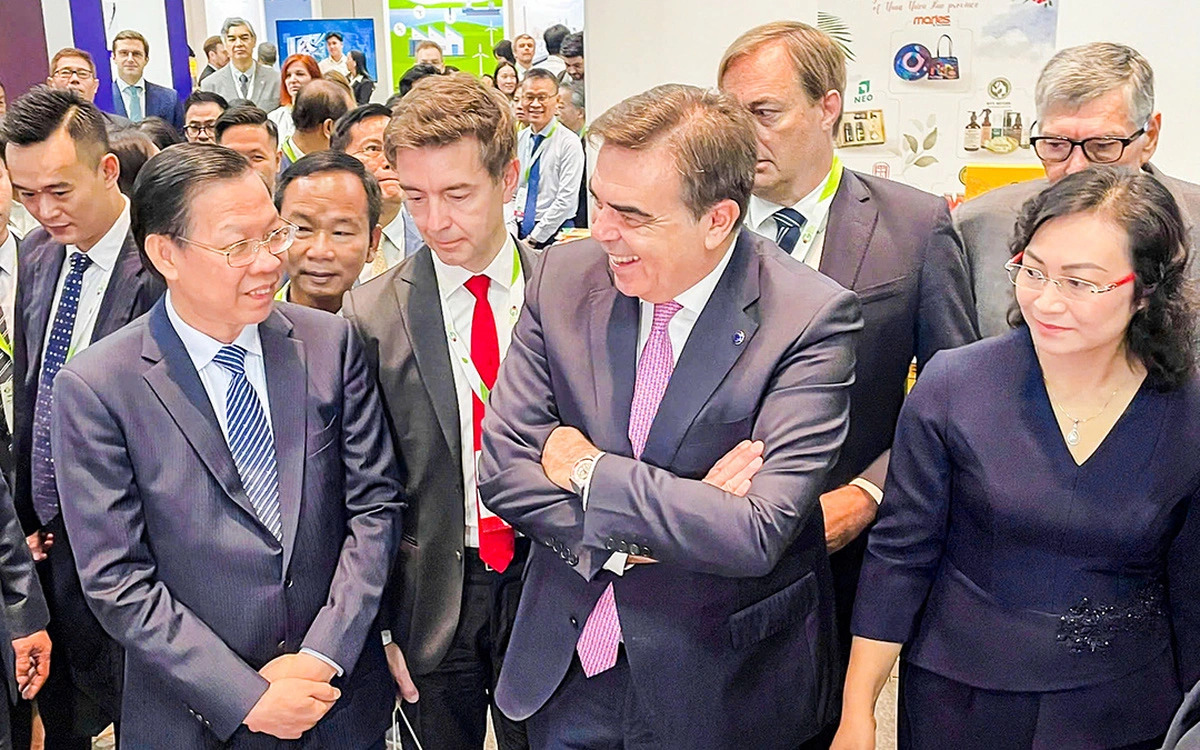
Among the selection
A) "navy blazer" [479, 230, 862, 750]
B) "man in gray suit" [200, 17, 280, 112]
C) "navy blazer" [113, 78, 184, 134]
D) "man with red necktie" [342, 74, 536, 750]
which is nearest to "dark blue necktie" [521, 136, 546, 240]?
"navy blazer" [113, 78, 184, 134]

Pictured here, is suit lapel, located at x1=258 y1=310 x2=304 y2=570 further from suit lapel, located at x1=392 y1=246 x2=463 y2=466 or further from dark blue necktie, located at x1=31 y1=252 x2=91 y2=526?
dark blue necktie, located at x1=31 y1=252 x2=91 y2=526

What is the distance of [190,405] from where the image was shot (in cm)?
196

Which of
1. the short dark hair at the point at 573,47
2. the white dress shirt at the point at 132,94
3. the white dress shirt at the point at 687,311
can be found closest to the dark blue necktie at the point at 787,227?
the white dress shirt at the point at 687,311

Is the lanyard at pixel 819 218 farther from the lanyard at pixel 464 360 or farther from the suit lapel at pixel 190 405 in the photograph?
the suit lapel at pixel 190 405

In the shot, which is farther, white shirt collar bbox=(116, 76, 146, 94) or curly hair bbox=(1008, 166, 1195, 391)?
white shirt collar bbox=(116, 76, 146, 94)

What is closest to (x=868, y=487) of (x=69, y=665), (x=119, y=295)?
(x=119, y=295)

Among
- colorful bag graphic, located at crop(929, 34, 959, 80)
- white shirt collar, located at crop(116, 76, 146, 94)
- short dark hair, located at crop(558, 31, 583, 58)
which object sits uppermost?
colorful bag graphic, located at crop(929, 34, 959, 80)

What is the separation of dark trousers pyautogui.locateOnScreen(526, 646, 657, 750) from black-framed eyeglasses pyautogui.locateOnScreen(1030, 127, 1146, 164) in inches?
58.1

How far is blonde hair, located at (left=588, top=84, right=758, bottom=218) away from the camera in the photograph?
1.82 m

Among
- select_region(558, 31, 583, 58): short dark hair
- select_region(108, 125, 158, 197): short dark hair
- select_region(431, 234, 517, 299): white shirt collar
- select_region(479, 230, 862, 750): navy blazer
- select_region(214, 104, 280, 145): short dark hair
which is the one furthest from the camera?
select_region(558, 31, 583, 58): short dark hair

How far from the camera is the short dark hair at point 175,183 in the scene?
2.04m

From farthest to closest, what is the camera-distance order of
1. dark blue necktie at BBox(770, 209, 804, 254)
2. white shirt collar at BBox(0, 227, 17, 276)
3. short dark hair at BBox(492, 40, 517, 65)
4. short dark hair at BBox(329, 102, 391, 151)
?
1. short dark hair at BBox(492, 40, 517, 65)
2. short dark hair at BBox(329, 102, 391, 151)
3. white shirt collar at BBox(0, 227, 17, 276)
4. dark blue necktie at BBox(770, 209, 804, 254)

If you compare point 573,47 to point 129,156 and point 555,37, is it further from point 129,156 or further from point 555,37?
point 129,156

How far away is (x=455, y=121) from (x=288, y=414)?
27.7 inches
